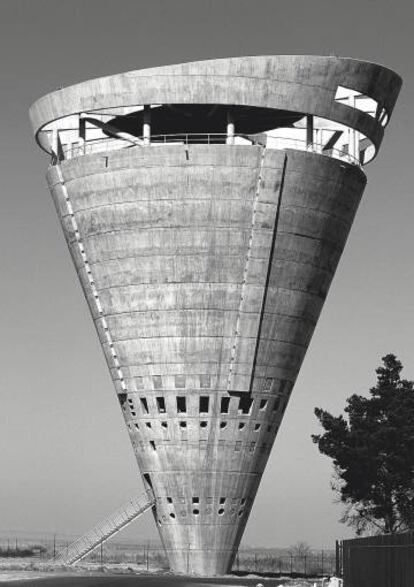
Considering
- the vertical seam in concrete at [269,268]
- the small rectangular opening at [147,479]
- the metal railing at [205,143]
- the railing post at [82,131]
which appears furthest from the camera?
the railing post at [82,131]

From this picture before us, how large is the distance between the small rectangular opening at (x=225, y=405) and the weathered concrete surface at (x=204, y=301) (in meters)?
0.15

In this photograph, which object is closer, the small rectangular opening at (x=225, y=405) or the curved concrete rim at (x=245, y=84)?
the curved concrete rim at (x=245, y=84)

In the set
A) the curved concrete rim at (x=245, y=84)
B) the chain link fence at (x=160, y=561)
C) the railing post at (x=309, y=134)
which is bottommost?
the chain link fence at (x=160, y=561)

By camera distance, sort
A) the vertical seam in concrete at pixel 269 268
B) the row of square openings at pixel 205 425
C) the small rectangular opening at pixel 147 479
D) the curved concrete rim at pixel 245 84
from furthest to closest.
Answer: the small rectangular opening at pixel 147 479 → the vertical seam in concrete at pixel 269 268 → the row of square openings at pixel 205 425 → the curved concrete rim at pixel 245 84

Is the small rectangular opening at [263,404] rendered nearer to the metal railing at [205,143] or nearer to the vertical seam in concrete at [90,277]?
the vertical seam in concrete at [90,277]

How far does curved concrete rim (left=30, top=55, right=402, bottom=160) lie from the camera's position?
2141 inches

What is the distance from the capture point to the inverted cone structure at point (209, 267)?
180ft

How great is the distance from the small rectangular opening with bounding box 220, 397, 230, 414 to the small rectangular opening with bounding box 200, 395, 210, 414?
57cm

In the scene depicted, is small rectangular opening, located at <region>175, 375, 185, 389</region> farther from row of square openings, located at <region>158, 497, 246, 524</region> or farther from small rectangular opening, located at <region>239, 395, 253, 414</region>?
row of square openings, located at <region>158, 497, 246, 524</region>

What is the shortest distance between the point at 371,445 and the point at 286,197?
1178 cm

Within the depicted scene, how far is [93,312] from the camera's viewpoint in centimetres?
5797

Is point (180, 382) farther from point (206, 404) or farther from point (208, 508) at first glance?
point (208, 508)

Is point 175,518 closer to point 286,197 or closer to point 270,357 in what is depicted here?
point 270,357

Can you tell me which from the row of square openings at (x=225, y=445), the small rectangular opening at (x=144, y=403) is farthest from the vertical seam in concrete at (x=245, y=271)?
the small rectangular opening at (x=144, y=403)
